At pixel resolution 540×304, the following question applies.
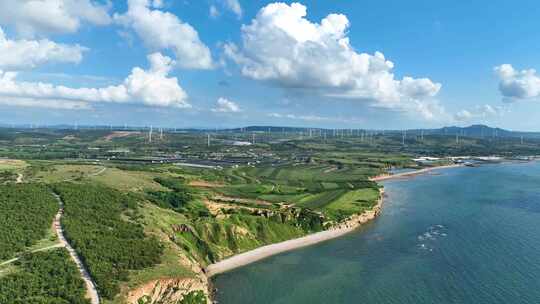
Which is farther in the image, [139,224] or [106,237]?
[139,224]

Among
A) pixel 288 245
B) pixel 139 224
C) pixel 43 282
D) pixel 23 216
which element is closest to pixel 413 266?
pixel 288 245

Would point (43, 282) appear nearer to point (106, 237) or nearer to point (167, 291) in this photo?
point (167, 291)

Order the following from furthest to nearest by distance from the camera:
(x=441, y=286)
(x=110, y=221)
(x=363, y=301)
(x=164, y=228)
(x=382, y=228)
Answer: (x=382, y=228) → (x=164, y=228) → (x=110, y=221) → (x=441, y=286) → (x=363, y=301)

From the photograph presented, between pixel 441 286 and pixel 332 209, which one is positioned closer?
pixel 441 286

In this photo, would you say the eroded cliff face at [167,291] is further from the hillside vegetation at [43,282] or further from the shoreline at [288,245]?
the shoreline at [288,245]

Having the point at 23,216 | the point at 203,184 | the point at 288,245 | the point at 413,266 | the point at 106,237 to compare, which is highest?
the point at 23,216

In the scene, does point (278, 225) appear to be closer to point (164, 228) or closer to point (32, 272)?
point (164, 228)

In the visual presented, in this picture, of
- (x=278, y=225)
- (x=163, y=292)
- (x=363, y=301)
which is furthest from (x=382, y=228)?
(x=163, y=292)
